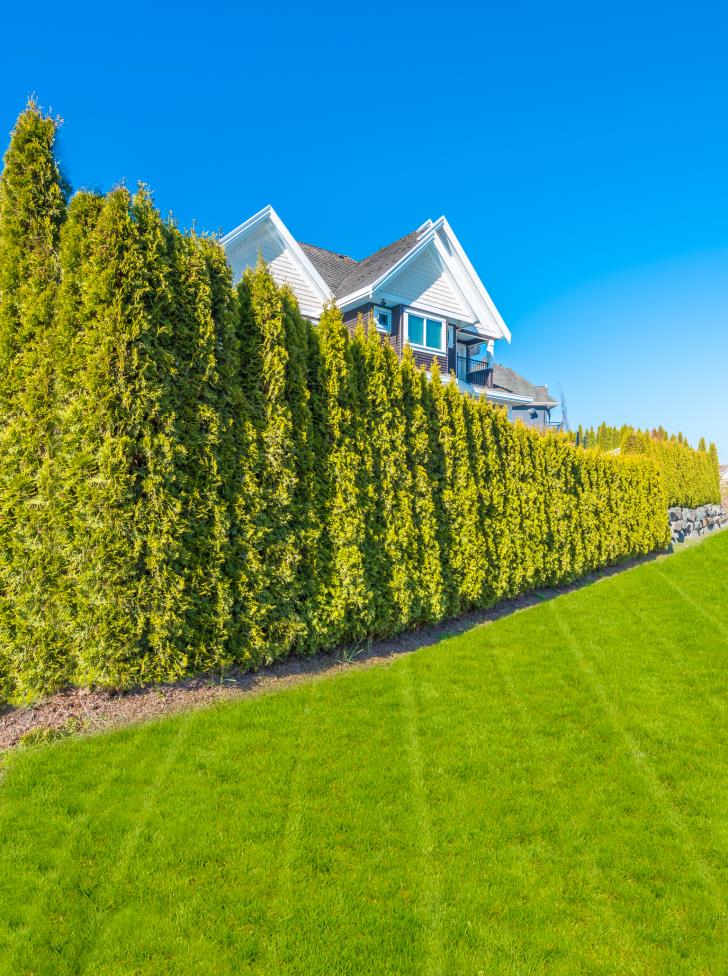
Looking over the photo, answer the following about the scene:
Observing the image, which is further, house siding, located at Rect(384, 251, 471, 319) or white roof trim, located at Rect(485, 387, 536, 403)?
white roof trim, located at Rect(485, 387, 536, 403)

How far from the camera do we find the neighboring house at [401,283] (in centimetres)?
1611

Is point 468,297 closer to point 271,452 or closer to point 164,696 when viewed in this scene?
point 271,452

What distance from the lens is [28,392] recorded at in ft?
16.3

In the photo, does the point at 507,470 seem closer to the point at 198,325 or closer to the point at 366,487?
the point at 366,487

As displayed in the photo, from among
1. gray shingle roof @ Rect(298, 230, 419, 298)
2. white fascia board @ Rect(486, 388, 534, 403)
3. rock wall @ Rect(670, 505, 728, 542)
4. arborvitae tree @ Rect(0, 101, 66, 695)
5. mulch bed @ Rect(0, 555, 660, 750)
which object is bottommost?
mulch bed @ Rect(0, 555, 660, 750)

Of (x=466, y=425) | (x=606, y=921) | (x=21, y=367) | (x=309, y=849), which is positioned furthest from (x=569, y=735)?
(x=21, y=367)

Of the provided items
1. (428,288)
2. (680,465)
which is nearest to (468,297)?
(428,288)

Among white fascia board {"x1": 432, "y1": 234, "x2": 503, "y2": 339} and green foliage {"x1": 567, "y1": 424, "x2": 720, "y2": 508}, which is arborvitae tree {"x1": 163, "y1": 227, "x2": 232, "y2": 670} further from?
white fascia board {"x1": 432, "y1": 234, "x2": 503, "y2": 339}

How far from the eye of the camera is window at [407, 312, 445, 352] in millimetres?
19094

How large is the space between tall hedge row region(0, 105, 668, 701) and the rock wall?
1489 centimetres

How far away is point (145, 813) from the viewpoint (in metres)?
3.58

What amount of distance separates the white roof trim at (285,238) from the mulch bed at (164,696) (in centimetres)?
1045

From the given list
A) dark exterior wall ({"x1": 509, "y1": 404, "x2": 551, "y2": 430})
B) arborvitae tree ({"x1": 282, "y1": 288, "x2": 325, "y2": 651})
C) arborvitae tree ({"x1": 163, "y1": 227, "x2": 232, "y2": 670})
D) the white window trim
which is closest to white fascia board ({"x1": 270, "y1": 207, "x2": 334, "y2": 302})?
the white window trim

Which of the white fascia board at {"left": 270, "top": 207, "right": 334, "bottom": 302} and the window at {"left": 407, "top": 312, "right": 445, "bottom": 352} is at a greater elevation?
the white fascia board at {"left": 270, "top": 207, "right": 334, "bottom": 302}
